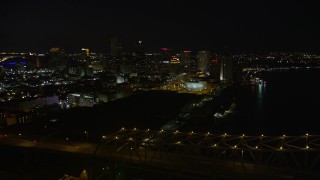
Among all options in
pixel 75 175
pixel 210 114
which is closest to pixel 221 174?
pixel 75 175

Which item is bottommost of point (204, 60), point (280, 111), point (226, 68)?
point (280, 111)

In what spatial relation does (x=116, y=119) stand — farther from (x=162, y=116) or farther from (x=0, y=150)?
(x=0, y=150)

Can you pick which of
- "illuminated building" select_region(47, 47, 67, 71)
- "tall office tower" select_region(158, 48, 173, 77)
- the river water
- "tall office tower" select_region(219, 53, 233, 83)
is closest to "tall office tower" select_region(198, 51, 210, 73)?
"tall office tower" select_region(158, 48, 173, 77)

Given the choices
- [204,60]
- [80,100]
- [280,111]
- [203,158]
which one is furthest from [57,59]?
[203,158]

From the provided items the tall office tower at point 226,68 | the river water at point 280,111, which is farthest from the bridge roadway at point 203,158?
the tall office tower at point 226,68

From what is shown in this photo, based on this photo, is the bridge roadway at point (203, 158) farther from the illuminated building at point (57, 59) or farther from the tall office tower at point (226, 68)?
the illuminated building at point (57, 59)

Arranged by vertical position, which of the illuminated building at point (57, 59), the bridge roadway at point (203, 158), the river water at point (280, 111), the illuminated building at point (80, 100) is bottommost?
the river water at point (280, 111)

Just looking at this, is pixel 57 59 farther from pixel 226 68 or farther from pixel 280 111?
pixel 280 111

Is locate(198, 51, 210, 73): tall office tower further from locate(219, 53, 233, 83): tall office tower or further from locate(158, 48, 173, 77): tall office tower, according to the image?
locate(219, 53, 233, 83): tall office tower

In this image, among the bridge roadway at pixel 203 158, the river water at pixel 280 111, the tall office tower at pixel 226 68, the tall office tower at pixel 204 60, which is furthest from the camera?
the tall office tower at pixel 204 60
